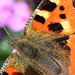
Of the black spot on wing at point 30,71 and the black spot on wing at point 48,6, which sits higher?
the black spot on wing at point 48,6

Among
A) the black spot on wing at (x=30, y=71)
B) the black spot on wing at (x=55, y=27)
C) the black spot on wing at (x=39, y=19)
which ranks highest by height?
the black spot on wing at (x=39, y=19)

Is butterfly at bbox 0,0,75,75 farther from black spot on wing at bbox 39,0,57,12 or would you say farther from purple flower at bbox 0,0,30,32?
purple flower at bbox 0,0,30,32

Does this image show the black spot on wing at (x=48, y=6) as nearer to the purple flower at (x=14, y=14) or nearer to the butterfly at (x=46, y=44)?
the butterfly at (x=46, y=44)

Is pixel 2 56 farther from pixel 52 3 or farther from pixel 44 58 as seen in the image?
pixel 52 3

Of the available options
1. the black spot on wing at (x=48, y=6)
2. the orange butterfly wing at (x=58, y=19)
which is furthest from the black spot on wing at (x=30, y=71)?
the black spot on wing at (x=48, y=6)

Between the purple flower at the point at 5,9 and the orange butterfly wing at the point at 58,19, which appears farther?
the purple flower at the point at 5,9

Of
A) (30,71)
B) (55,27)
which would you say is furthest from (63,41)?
(30,71)

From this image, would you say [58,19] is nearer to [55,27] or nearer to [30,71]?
[55,27]
